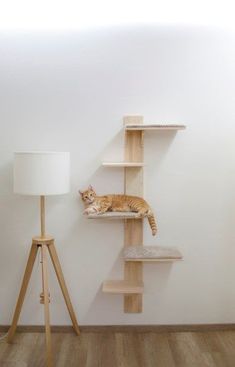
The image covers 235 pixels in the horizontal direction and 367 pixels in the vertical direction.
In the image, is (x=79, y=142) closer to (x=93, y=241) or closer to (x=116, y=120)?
(x=116, y=120)

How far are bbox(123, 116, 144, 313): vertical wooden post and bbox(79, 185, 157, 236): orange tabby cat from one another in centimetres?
9

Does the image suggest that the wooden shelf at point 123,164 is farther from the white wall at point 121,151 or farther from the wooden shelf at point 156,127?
the wooden shelf at point 156,127

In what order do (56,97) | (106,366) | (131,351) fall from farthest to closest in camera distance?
(56,97), (131,351), (106,366)

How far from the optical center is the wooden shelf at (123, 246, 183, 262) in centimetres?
264

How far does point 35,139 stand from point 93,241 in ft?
3.05

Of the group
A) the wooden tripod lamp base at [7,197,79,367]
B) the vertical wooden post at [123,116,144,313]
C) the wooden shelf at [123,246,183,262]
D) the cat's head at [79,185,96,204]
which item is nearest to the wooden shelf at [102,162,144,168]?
the vertical wooden post at [123,116,144,313]

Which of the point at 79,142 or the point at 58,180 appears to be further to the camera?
the point at 79,142

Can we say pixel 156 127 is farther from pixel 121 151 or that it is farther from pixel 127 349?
pixel 127 349

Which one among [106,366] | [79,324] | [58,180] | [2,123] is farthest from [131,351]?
[2,123]

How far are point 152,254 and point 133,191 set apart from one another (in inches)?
20.0

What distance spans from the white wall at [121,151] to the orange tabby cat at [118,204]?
0.35 feet

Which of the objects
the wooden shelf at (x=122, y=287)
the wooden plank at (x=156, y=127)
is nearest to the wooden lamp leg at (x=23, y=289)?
the wooden shelf at (x=122, y=287)

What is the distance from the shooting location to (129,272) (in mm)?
2877

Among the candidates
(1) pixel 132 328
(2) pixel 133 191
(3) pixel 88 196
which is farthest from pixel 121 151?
(1) pixel 132 328
